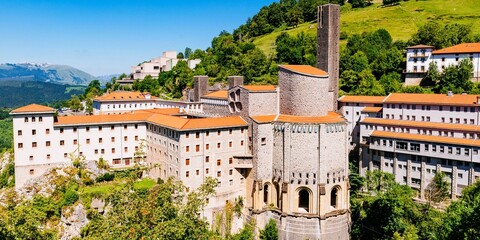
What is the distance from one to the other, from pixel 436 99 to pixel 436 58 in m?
26.7

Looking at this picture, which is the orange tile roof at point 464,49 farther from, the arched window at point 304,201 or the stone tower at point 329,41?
the arched window at point 304,201

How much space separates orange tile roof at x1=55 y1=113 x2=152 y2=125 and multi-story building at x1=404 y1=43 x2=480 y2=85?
5885 cm

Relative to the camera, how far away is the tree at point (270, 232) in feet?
184

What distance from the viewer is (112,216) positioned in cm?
3559

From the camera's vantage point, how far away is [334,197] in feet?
193

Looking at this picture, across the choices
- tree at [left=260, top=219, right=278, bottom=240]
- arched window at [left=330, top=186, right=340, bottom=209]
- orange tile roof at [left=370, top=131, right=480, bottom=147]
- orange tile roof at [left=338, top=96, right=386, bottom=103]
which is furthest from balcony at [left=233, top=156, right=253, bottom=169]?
orange tile roof at [left=338, top=96, right=386, bottom=103]

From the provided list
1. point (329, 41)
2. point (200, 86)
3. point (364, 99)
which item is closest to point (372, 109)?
point (364, 99)

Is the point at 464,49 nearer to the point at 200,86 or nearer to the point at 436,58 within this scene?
the point at 436,58

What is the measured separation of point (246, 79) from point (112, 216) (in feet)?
254

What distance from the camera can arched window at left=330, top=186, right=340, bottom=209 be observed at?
56969 millimetres

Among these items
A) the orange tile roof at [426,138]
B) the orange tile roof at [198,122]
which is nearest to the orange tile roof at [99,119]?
the orange tile roof at [198,122]

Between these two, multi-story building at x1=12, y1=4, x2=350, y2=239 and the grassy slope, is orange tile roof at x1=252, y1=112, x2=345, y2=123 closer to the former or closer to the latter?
multi-story building at x1=12, y1=4, x2=350, y2=239

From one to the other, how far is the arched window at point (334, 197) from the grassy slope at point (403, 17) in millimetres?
82148

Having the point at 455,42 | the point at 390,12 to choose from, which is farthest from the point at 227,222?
the point at 390,12
